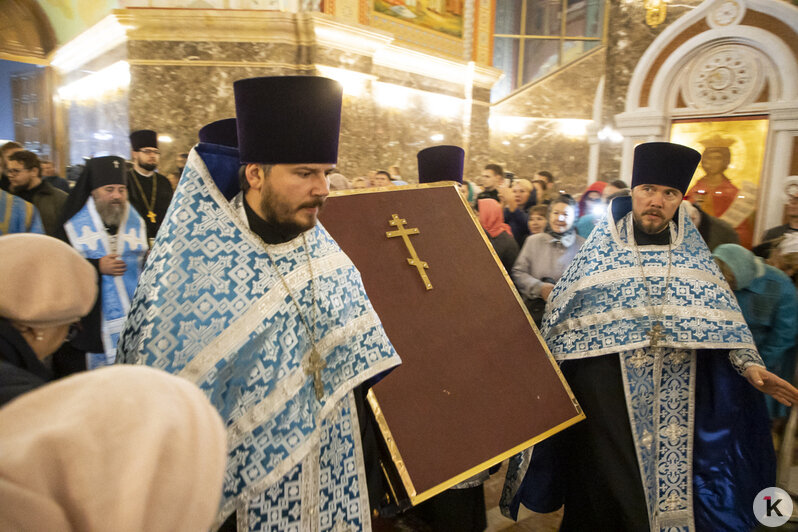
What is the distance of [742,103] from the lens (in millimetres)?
6949

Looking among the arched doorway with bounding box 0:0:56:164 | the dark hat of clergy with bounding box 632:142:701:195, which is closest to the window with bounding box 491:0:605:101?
the arched doorway with bounding box 0:0:56:164

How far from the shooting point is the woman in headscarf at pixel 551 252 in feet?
11.3

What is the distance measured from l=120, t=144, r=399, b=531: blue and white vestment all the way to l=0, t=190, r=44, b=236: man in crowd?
9.35 feet

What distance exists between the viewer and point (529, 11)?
46.8 feet

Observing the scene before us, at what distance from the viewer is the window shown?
46.3 ft

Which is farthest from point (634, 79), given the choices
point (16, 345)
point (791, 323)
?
point (16, 345)

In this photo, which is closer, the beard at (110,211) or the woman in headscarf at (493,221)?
the beard at (110,211)

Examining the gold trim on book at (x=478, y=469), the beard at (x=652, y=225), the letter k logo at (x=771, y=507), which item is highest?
the beard at (x=652, y=225)

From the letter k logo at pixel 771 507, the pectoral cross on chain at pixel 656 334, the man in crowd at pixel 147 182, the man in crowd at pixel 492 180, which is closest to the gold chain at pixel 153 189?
the man in crowd at pixel 147 182

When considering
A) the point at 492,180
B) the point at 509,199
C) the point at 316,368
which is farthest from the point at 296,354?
the point at 492,180

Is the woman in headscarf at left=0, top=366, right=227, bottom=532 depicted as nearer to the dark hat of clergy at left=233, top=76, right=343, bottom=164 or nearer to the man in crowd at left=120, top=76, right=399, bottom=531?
the man in crowd at left=120, top=76, right=399, bottom=531

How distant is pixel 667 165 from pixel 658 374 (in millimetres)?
919

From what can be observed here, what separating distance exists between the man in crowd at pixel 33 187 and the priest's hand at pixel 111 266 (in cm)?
128

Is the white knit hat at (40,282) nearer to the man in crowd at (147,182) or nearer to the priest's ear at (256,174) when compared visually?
the priest's ear at (256,174)
